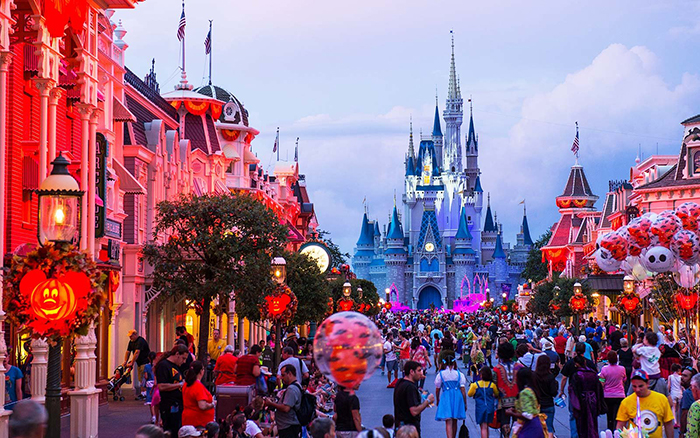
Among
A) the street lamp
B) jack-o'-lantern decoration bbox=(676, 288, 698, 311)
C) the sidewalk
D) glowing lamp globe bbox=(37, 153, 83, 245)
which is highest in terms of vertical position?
the street lamp

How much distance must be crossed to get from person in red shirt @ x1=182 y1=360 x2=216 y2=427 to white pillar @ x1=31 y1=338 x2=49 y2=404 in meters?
3.72

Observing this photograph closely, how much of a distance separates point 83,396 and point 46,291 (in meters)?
5.96

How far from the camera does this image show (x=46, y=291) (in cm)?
1102

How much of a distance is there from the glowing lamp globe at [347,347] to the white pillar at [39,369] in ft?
23.4

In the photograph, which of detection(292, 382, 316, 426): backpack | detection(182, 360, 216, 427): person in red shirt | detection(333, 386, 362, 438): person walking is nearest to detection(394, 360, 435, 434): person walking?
detection(292, 382, 316, 426): backpack

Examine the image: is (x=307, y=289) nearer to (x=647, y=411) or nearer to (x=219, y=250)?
(x=219, y=250)

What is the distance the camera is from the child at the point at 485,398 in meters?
15.8

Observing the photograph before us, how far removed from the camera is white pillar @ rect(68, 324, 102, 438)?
1652 cm

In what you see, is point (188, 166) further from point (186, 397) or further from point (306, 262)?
point (186, 397)

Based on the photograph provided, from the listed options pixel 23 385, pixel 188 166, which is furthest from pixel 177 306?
pixel 23 385

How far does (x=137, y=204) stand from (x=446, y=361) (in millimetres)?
15663

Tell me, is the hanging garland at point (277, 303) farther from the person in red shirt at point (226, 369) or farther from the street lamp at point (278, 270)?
the person in red shirt at point (226, 369)

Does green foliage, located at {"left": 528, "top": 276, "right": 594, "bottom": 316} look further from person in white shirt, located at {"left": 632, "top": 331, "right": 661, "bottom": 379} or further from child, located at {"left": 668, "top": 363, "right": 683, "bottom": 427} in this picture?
child, located at {"left": 668, "top": 363, "right": 683, "bottom": 427}

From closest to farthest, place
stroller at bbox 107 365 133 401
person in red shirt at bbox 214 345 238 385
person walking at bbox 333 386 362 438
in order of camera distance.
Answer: person walking at bbox 333 386 362 438, person in red shirt at bbox 214 345 238 385, stroller at bbox 107 365 133 401
